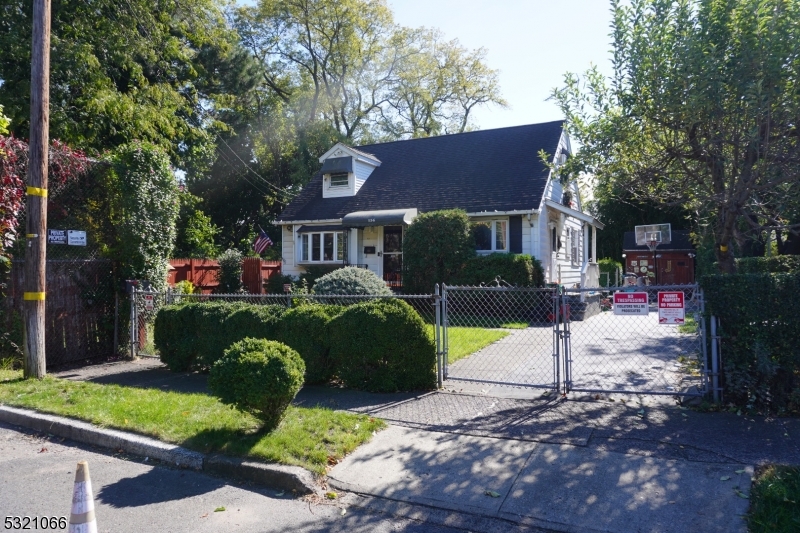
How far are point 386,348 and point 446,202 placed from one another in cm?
1272

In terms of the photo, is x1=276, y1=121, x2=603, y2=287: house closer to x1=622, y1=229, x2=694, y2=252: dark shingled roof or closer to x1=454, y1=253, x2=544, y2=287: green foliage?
x1=454, y1=253, x2=544, y2=287: green foliage

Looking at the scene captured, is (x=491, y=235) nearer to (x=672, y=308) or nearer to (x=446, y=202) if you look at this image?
(x=446, y=202)

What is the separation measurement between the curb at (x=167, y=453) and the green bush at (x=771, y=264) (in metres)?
9.09

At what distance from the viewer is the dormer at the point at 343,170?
2262cm

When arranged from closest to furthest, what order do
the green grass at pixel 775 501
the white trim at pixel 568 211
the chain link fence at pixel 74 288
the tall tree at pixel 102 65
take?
the green grass at pixel 775 501 < the chain link fence at pixel 74 288 < the tall tree at pixel 102 65 < the white trim at pixel 568 211

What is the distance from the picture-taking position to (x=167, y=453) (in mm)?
5453

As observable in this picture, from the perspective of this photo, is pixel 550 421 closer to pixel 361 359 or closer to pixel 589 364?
pixel 361 359

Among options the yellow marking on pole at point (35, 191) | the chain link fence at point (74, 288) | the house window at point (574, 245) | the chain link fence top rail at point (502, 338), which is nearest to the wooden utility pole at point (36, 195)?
the yellow marking on pole at point (35, 191)

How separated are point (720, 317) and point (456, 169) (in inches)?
624

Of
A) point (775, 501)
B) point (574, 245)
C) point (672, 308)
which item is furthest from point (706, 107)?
point (574, 245)

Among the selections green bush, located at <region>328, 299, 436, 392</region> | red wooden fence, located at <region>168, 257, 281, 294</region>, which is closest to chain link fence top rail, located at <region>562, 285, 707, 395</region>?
green bush, located at <region>328, 299, 436, 392</region>

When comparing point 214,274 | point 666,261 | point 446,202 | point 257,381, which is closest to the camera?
point 257,381

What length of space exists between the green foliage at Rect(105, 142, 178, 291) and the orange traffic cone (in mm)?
8430

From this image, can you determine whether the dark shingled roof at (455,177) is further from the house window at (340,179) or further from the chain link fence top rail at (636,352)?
the chain link fence top rail at (636,352)
